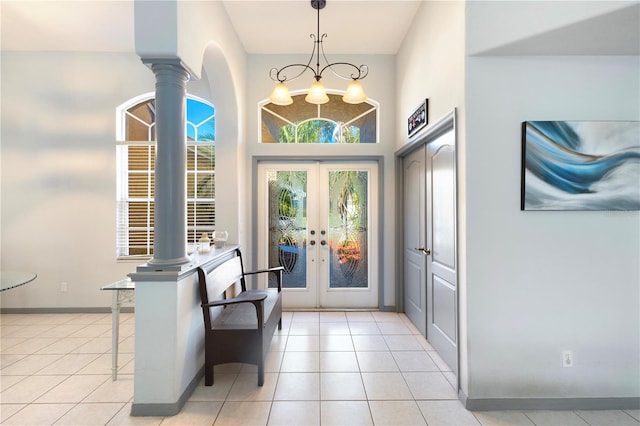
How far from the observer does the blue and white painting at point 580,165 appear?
2.15 metres

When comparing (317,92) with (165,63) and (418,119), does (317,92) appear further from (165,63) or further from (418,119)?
(165,63)

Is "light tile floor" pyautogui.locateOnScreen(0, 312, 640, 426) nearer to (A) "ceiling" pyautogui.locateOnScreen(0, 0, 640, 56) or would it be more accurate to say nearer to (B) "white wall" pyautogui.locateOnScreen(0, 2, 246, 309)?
(B) "white wall" pyautogui.locateOnScreen(0, 2, 246, 309)

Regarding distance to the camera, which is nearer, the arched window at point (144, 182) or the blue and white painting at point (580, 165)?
the blue and white painting at point (580, 165)

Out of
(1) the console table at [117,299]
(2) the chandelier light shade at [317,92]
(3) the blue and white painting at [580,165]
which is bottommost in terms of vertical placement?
(1) the console table at [117,299]

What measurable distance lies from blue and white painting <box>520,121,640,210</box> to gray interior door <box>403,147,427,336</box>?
1233 mm

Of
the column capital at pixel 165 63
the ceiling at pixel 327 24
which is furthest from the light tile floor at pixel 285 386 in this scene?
the ceiling at pixel 327 24

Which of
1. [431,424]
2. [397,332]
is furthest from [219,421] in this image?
[397,332]

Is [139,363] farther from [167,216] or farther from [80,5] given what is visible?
[80,5]

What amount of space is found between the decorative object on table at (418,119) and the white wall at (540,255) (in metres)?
0.81

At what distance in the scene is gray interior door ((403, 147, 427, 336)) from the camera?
338cm

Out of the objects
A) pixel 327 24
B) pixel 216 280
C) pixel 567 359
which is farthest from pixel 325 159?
pixel 567 359

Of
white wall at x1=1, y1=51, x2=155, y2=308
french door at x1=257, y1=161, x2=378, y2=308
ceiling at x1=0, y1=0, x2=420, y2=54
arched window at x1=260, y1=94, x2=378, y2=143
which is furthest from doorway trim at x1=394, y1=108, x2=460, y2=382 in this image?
white wall at x1=1, y1=51, x2=155, y2=308

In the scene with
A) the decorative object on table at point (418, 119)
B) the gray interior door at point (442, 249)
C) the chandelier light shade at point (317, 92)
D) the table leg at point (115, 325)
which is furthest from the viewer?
the decorative object on table at point (418, 119)

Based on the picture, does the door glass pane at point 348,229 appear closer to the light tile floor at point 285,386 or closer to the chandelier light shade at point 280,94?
the light tile floor at point 285,386
